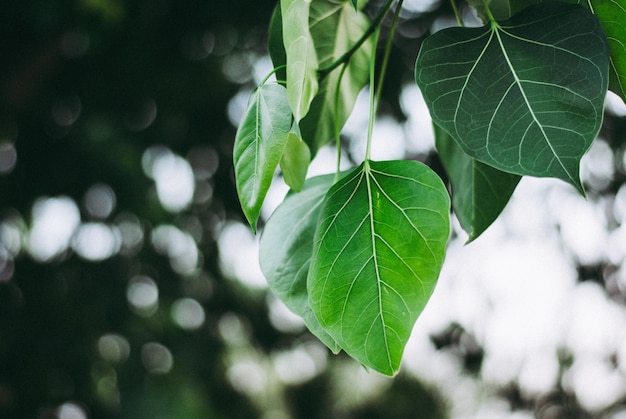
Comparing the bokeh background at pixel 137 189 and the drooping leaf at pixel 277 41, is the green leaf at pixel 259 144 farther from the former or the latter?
the bokeh background at pixel 137 189

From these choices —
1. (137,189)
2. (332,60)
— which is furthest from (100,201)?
(332,60)

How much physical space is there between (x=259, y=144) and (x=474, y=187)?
0.16 meters

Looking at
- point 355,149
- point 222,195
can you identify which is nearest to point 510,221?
point 355,149

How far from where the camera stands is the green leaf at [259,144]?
0.25 metres

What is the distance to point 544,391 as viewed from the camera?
8.76ft

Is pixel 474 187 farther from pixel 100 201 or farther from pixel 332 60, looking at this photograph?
pixel 100 201

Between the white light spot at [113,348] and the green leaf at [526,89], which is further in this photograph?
the white light spot at [113,348]

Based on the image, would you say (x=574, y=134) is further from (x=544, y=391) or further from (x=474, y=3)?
(x=544, y=391)

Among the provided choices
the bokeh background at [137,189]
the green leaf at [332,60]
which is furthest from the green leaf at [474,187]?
the bokeh background at [137,189]

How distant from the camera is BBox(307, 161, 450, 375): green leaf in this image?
261 millimetres

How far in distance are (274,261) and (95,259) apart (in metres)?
1.47

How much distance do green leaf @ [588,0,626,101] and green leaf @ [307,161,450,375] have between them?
100 mm

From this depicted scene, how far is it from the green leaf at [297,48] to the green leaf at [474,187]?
0.42 feet

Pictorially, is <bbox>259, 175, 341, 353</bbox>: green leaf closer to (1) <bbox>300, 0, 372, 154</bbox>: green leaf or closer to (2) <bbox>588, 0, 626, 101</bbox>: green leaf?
(1) <bbox>300, 0, 372, 154</bbox>: green leaf
